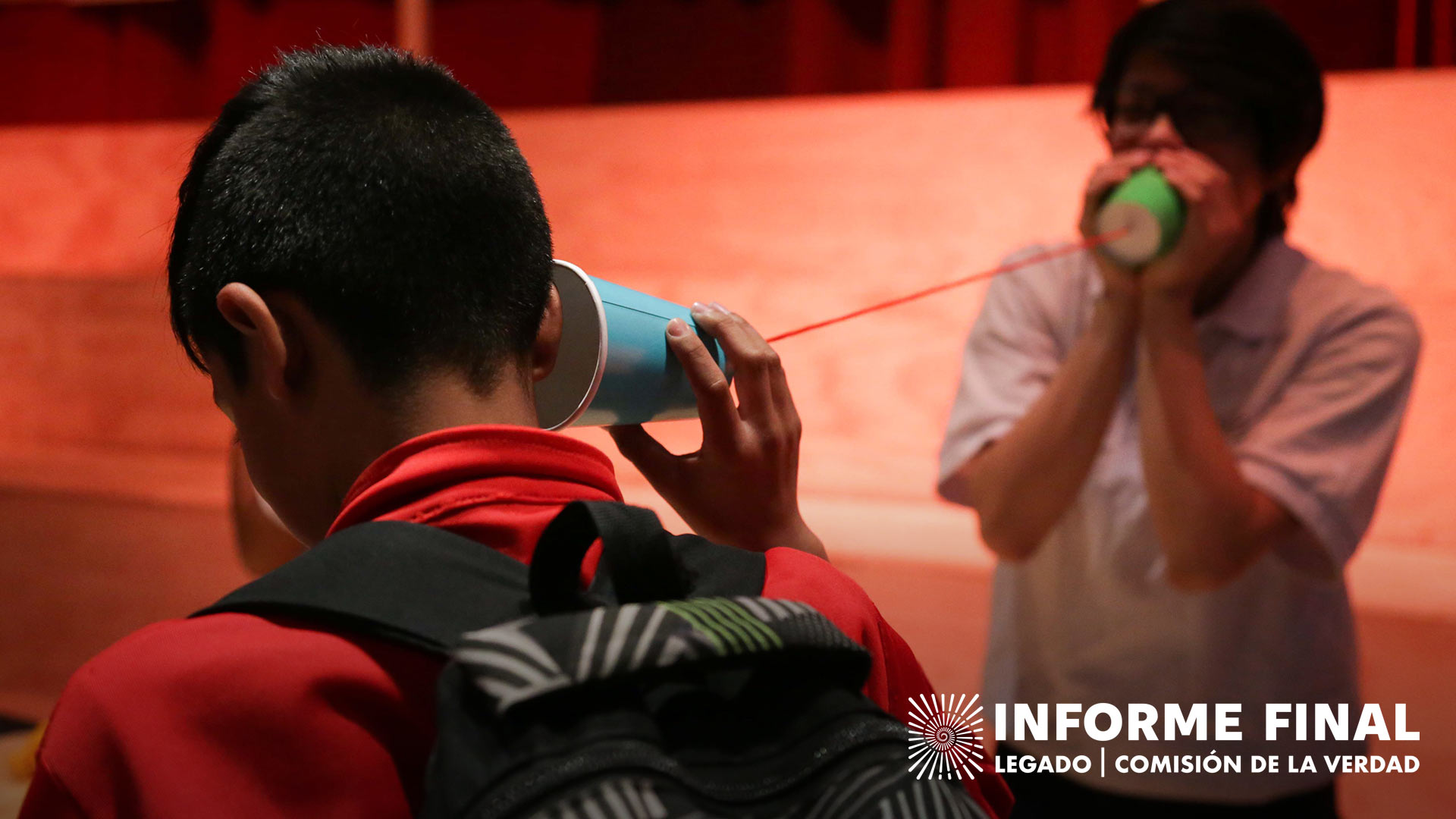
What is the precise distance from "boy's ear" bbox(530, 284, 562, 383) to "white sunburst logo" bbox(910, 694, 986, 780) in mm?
238

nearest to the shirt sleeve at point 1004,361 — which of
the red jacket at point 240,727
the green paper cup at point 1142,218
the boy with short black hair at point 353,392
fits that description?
the green paper cup at point 1142,218

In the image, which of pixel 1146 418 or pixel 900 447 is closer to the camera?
pixel 1146 418

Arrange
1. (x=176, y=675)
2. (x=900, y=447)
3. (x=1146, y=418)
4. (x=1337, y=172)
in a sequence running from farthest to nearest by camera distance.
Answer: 1. (x=900, y=447)
2. (x=1337, y=172)
3. (x=1146, y=418)
4. (x=176, y=675)

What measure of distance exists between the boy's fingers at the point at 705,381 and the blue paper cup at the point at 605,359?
0.05 feet

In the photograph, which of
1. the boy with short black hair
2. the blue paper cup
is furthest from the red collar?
the blue paper cup

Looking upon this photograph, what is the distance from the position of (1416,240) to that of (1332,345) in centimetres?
72

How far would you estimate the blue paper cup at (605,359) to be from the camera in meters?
0.62

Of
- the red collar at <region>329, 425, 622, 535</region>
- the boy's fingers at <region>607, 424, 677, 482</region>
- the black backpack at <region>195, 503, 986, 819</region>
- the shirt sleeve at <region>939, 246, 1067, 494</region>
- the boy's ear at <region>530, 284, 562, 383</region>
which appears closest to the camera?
the black backpack at <region>195, 503, 986, 819</region>

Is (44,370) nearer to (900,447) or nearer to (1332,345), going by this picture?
(900,447)

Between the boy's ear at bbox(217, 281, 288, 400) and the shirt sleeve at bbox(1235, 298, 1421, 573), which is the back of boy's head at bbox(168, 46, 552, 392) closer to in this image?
the boy's ear at bbox(217, 281, 288, 400)

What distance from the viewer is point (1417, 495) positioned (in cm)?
160

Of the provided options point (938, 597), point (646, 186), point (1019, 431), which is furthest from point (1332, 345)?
point (646, 186)

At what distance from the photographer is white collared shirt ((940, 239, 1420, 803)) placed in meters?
1.05

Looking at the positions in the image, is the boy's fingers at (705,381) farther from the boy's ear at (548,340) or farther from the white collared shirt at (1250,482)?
the white collared shirt at (1250,482)
